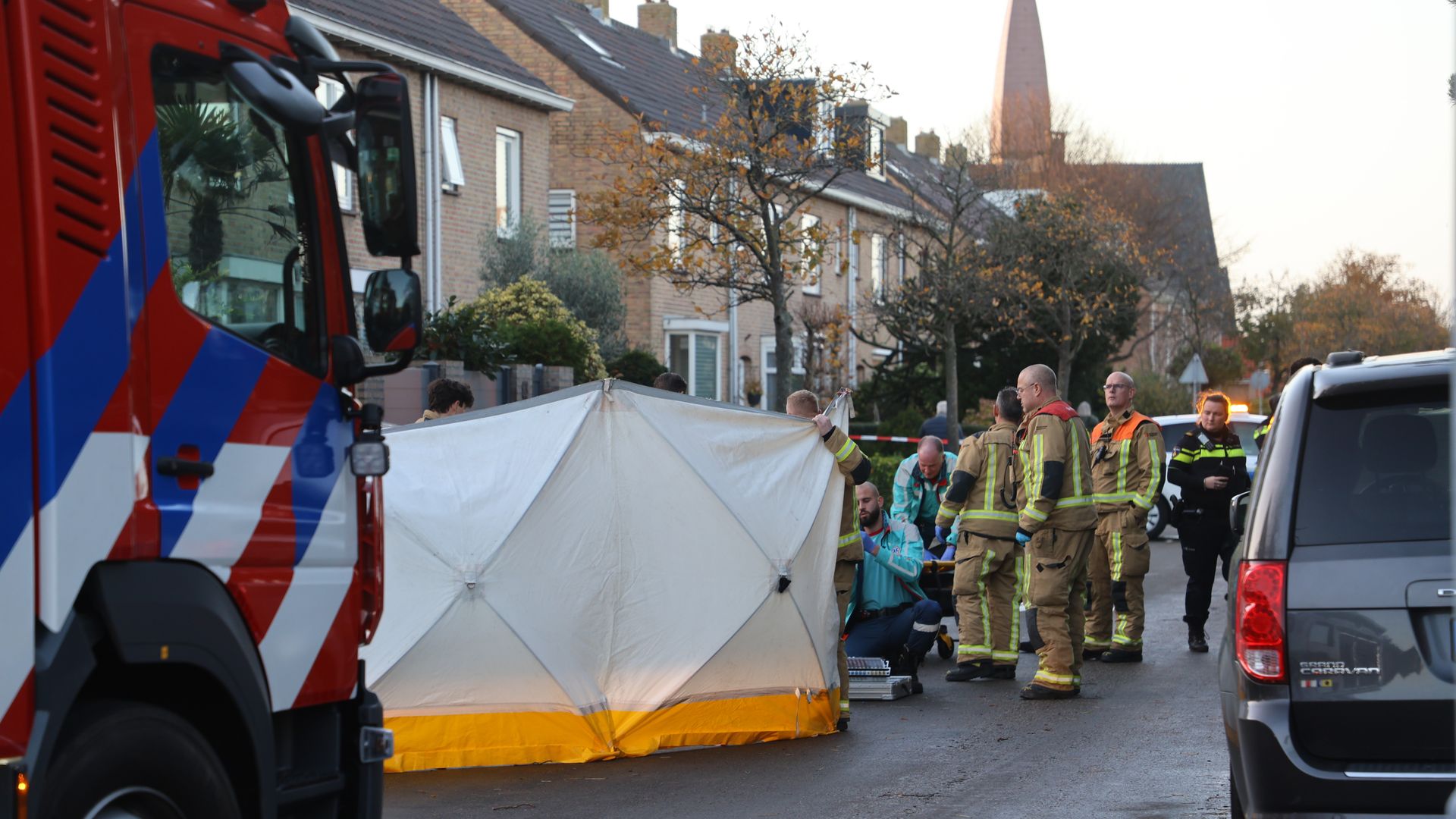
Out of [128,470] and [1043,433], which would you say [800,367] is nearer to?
[1043,433]

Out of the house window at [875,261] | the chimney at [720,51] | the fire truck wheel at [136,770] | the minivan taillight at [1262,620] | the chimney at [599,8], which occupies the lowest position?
the fire truck wheel at [136,770]

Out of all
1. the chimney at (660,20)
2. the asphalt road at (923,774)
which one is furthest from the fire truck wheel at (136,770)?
the chimney at (660,20)

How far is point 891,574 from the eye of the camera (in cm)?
1061

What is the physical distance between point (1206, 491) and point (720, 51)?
1161 cm

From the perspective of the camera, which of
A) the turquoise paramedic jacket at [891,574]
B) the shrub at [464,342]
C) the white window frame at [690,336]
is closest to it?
the turquoise paramedic jacket at [891,574]

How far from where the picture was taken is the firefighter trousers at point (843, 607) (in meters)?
9.14

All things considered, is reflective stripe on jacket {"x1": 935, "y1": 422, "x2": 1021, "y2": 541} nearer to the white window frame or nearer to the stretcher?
the stretcher

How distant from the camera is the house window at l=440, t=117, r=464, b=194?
24.7m

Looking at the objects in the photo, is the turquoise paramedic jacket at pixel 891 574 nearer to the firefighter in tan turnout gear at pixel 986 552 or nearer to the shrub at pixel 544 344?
the firefighter in tan turnout gear at pixel 986 552

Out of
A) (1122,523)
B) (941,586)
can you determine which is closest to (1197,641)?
(1122,523)

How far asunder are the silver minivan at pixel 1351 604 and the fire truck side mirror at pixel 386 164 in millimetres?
2665

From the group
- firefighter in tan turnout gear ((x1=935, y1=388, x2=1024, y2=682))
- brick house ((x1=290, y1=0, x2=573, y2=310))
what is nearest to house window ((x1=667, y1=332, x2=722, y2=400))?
brick house ((x1=290, y1=0, x2=573, y2=310))

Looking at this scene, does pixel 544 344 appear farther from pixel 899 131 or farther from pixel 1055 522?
pixel 899 131

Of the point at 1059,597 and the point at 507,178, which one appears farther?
the point at 507,178
